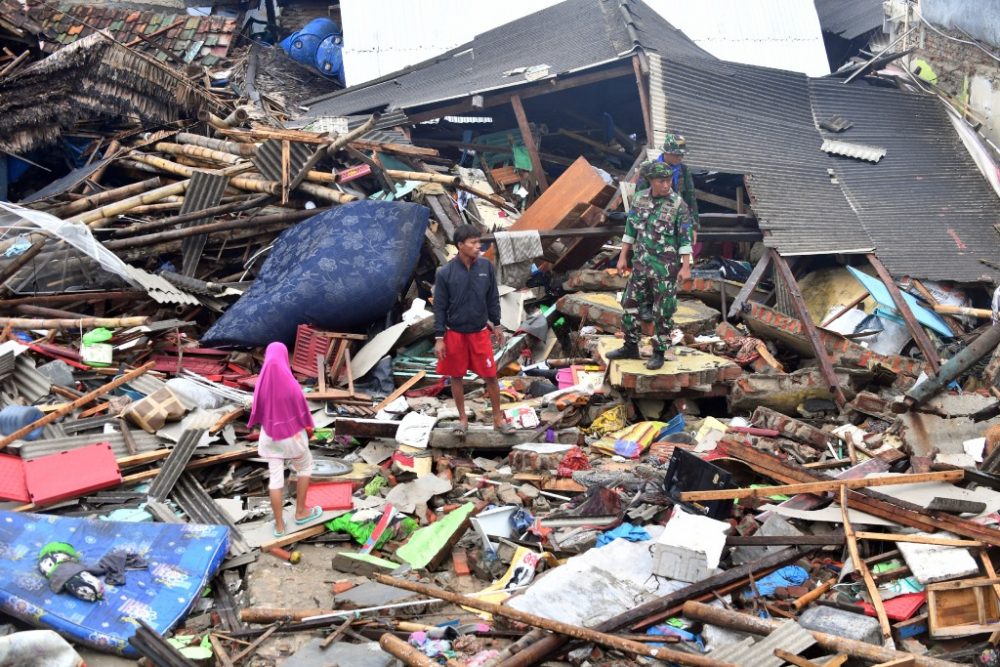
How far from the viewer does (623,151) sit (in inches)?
526

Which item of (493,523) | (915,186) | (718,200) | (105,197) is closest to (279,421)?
(493,523)

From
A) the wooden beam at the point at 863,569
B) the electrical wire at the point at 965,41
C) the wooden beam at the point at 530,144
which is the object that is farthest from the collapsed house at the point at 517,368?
the electrical wire at the point at 965,41

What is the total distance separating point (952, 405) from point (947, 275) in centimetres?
384

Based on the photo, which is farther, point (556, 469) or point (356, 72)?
point (356, 72)

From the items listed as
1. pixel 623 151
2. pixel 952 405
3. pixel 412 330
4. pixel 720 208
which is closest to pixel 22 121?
pixel 412 330

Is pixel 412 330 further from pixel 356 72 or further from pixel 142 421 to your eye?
pixel 356 72

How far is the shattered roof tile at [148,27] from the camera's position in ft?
51.3

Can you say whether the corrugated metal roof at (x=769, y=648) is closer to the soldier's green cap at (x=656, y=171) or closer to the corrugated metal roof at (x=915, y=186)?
the soldier's green cap at (x=656, y=171)

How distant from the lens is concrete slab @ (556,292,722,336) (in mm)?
9039

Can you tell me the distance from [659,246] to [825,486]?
8.36ft

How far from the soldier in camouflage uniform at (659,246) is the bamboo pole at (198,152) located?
18.6 feet

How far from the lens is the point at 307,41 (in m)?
16.5

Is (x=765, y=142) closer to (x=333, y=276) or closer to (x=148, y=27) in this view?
(x=333, y=276)

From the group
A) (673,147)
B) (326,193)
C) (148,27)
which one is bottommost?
(326,193)
